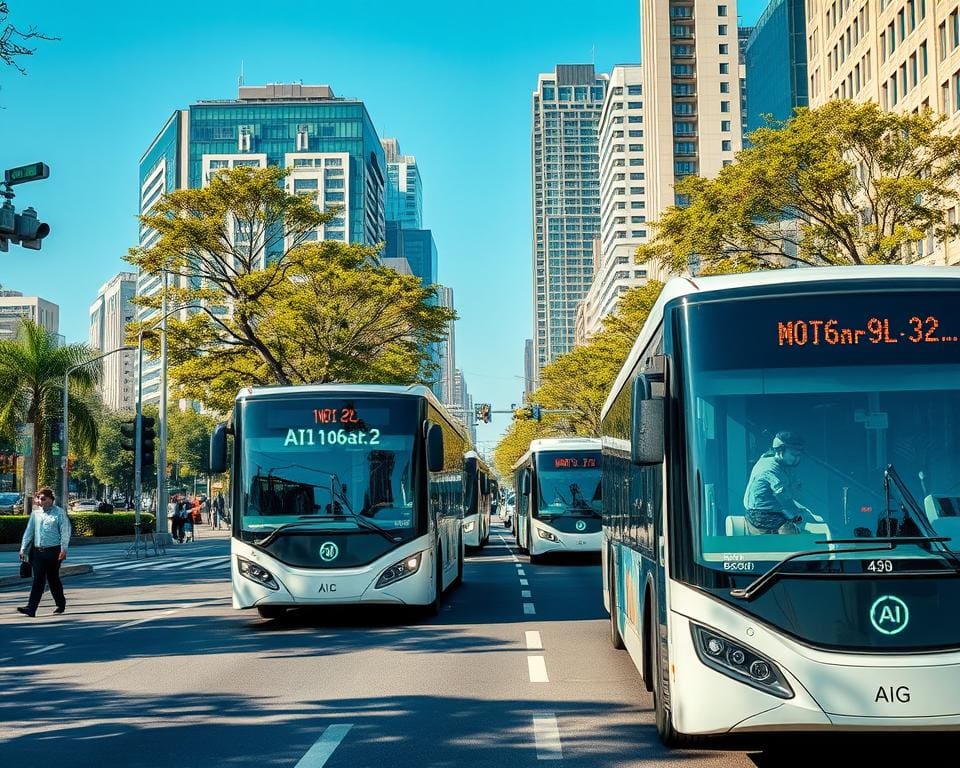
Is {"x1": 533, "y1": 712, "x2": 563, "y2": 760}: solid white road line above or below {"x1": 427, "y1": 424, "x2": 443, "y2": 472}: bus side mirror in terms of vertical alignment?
below

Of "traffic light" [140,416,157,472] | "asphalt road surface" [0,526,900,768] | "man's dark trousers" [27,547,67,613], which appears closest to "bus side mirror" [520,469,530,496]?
"traffic light" [140,416,157,472]

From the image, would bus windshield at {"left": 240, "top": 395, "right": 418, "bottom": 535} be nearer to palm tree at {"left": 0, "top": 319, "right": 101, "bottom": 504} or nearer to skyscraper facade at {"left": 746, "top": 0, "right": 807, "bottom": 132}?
palm tree at {"left": 0, "top": 319, "right": 101, "bottom": 504}

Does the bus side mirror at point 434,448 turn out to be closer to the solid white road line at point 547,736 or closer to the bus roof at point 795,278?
the solid white road line at point 547,736

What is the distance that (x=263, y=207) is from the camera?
37.1 meters

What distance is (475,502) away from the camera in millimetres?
36156

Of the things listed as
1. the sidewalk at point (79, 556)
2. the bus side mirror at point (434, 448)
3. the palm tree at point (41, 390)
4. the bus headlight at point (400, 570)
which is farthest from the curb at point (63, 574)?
the palm tree at point (41, 390)

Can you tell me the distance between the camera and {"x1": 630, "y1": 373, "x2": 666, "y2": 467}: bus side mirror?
686cm

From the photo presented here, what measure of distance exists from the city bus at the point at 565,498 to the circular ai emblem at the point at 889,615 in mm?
21958

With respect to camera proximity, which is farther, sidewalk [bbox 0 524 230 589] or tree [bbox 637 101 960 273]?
tree [bbox 637 101 960 273]

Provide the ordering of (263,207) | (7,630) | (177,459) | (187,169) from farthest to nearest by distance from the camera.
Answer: (187,169), (177,459), (263,207), (7,630)

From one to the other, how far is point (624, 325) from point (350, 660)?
42407mm

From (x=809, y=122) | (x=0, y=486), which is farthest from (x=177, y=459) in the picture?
(x=809, y=122)

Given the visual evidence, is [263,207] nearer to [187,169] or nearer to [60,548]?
[60,548]

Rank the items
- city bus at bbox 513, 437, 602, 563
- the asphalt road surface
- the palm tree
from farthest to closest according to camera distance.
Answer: the palm tree, city bus at bbox 513, 437, 602, 563, the asphalt road surface
